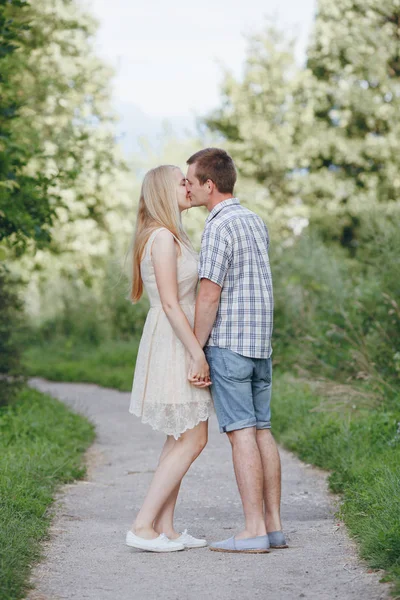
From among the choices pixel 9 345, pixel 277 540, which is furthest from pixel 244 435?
pixel 9 345

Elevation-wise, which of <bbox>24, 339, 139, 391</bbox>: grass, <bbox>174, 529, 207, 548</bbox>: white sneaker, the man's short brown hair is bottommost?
<bbox>24, 339, 139, 391</bbox>: grass

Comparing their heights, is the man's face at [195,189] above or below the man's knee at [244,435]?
above

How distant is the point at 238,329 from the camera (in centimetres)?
520

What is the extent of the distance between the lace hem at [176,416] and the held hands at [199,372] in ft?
0.47

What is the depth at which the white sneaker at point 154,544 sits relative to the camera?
17.0ft

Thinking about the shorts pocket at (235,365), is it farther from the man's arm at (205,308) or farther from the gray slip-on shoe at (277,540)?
the gray slip-on shoe at (277,540)

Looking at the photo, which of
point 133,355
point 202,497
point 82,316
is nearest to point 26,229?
point 202,497

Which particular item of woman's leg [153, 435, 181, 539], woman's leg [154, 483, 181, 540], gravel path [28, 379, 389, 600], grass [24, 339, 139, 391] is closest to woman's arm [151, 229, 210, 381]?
woman's leg [153, 435, 181, 539]

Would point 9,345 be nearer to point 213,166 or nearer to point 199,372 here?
point 199,372

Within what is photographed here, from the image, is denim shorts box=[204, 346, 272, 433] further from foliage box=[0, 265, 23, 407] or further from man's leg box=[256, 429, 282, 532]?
foliage box=[0, 265, 23, 407]

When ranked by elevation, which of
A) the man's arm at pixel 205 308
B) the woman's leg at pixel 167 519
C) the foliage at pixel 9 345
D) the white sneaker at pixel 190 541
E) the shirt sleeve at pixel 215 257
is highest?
the shirt sleeve at pixel 215 257

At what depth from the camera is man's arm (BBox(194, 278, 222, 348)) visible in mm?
5113

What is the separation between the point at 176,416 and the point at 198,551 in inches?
30.4

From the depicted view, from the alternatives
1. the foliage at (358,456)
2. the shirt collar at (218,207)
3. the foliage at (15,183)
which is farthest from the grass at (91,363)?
the shirt collar at (218,207)
